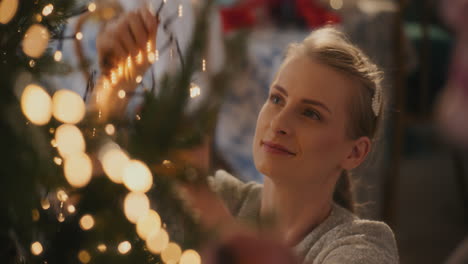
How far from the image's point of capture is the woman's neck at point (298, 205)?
2.31 ft

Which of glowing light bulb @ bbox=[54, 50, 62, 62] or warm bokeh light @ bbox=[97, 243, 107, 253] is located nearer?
warm bokeh light @ bbox=[97, 243, 107, 253]

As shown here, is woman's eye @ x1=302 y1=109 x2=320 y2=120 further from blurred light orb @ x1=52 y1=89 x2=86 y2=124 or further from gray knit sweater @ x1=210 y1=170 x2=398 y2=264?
blurred light orb @ x1=52 y1=89 x2=86 y2=124

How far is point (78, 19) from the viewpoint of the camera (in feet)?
2.28

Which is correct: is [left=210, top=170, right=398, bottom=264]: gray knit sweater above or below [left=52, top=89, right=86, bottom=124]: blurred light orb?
below

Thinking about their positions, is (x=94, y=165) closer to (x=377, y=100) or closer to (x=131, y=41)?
(x=131, y=41)

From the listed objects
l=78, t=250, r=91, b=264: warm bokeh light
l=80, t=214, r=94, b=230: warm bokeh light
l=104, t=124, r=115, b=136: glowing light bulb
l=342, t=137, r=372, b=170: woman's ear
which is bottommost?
→ l=342, t=137, r=372, b=170: woman's ear

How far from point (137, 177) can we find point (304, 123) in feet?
1.01

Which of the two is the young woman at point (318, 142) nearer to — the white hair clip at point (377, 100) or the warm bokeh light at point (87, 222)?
the white hair clip at point (377, 100)

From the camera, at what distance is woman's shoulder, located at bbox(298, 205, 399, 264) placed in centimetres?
65

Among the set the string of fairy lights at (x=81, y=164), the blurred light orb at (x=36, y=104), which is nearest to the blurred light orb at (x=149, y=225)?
the string of fairy lights at (x=81, y=164)

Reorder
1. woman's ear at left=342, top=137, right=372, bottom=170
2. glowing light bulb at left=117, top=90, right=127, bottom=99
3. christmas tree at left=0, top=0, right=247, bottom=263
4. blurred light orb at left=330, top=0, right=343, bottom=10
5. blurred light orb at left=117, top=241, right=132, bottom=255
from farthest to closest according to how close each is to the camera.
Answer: blurred light orb at left=330, top=0, right=343, bottom=10 → woman's ear at left=342, top=137, right=372, bottom=170 → glowing light bulb at left=117, top=90, right=127, bottom=99 → blurred light orb at left=117, top=241, right=132, bottom=255 → christmas tree at left=0, top=0, right=247, bottom=263

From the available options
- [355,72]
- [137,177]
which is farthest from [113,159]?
[355,72]

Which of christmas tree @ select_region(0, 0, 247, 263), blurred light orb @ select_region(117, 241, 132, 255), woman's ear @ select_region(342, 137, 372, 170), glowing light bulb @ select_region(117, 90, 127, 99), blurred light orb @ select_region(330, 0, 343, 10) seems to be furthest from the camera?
blurred light orb @ select_region(330, 0, 343, 10)

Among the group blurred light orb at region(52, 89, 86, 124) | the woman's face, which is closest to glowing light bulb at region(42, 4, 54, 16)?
blurred light orb at region(52, 89, 86, 124)
